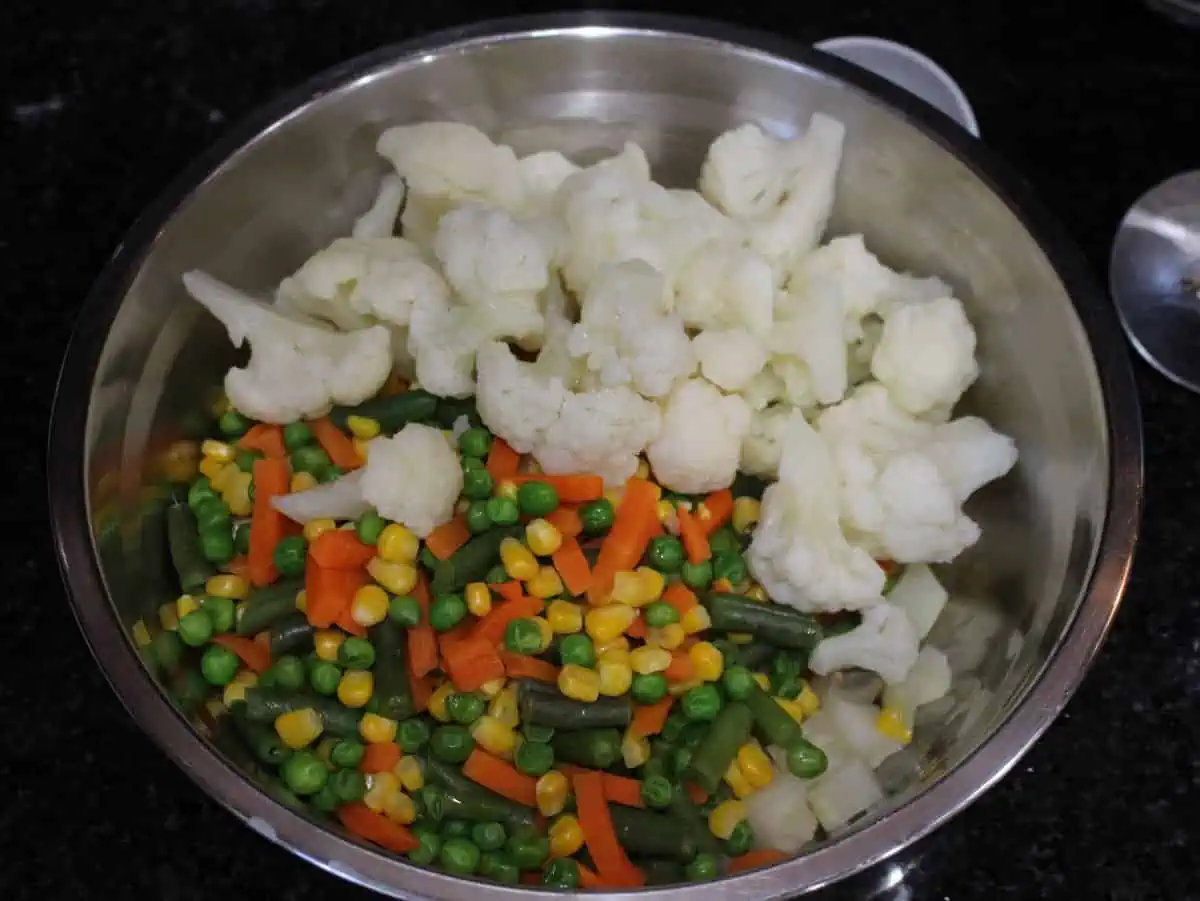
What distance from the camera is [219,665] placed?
1.86 metres

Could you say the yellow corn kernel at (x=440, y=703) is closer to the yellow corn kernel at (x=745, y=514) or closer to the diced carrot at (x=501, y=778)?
the diced carrot at (x=501, y=778)

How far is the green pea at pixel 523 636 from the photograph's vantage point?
5.87 ft

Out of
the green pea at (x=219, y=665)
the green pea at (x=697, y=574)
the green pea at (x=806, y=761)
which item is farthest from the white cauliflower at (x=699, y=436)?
the green pea at (x=219, y=665)

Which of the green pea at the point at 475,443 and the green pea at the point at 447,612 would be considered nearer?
the green pea at the point at 447,612

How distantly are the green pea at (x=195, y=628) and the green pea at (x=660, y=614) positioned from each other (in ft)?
2.41

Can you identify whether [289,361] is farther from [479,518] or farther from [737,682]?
[737,682]

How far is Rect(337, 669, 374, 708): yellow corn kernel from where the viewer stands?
1.83 metres

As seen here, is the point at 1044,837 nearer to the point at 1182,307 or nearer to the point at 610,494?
the point at 610,494

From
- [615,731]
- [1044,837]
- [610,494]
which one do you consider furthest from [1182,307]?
[615,731]

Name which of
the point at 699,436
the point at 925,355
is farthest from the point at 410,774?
the point at 925,355

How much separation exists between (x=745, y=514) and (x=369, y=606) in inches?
26.8

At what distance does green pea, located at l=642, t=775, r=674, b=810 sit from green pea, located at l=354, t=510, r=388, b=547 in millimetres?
595

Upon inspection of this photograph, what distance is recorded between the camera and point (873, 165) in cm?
217

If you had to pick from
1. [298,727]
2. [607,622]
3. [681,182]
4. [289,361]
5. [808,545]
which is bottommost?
[298,727]
